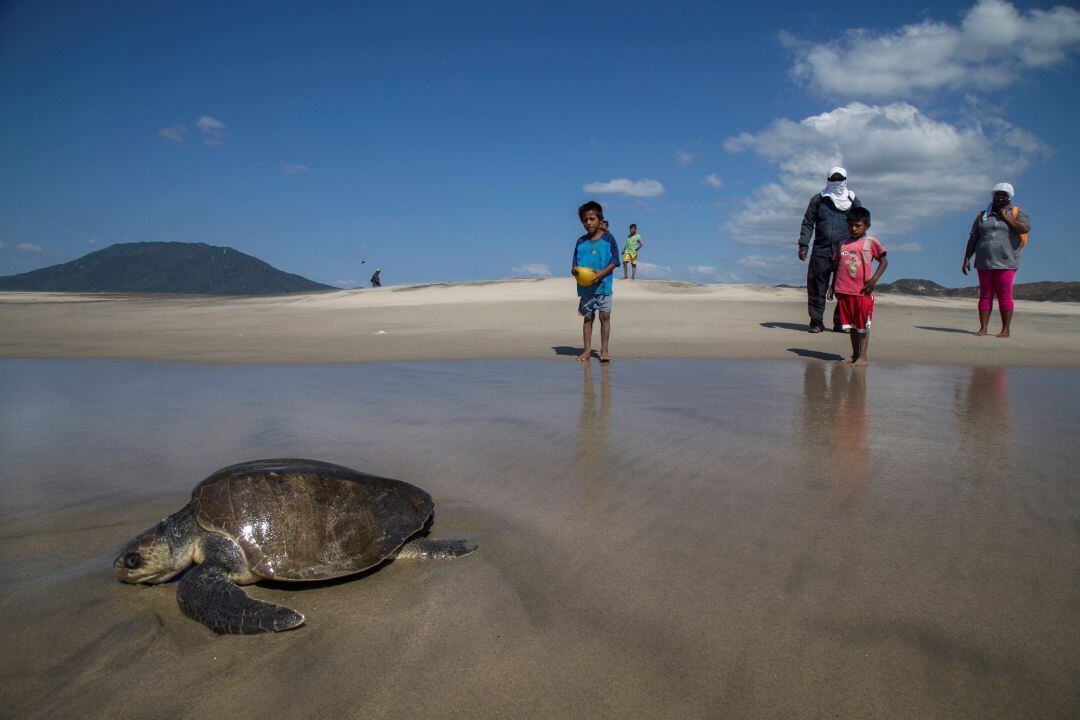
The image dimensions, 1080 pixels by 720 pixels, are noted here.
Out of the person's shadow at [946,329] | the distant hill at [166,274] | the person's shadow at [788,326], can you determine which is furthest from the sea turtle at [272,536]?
the distant hill at [166,274]

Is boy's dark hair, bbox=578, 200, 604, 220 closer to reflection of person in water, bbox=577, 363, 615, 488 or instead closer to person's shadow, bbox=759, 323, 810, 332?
reflection of person in water, bbox=577, 363, 615, 488

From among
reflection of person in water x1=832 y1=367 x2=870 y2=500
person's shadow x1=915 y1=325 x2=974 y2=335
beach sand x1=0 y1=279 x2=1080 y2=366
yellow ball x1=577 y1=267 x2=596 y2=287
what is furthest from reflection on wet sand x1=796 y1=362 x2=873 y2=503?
person's shadow x1=915 y1=325 x2=974 y2=335

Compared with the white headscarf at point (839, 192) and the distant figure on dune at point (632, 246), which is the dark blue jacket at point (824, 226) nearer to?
the white headscarf at point (839, 192)

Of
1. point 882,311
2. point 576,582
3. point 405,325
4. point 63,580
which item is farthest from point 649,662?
point 882,311

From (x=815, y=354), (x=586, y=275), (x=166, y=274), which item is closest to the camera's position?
(x=586, y=275)

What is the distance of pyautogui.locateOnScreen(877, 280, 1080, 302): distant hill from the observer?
20.9 m

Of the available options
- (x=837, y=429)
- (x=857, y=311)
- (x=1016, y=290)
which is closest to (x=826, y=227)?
(x=857, y=311)

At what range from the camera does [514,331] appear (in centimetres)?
1238

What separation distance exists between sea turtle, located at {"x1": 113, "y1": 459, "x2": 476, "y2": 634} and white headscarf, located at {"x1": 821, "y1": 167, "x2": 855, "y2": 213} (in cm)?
938

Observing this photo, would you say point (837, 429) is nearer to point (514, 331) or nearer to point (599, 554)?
point (599, 554)

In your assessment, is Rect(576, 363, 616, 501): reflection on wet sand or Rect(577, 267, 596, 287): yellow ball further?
Rect(577, 267, 596, 287): yellow ball

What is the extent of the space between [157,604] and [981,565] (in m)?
3.14

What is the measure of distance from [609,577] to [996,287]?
1048cm

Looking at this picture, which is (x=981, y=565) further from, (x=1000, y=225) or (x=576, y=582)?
(x=1000, y=225)
